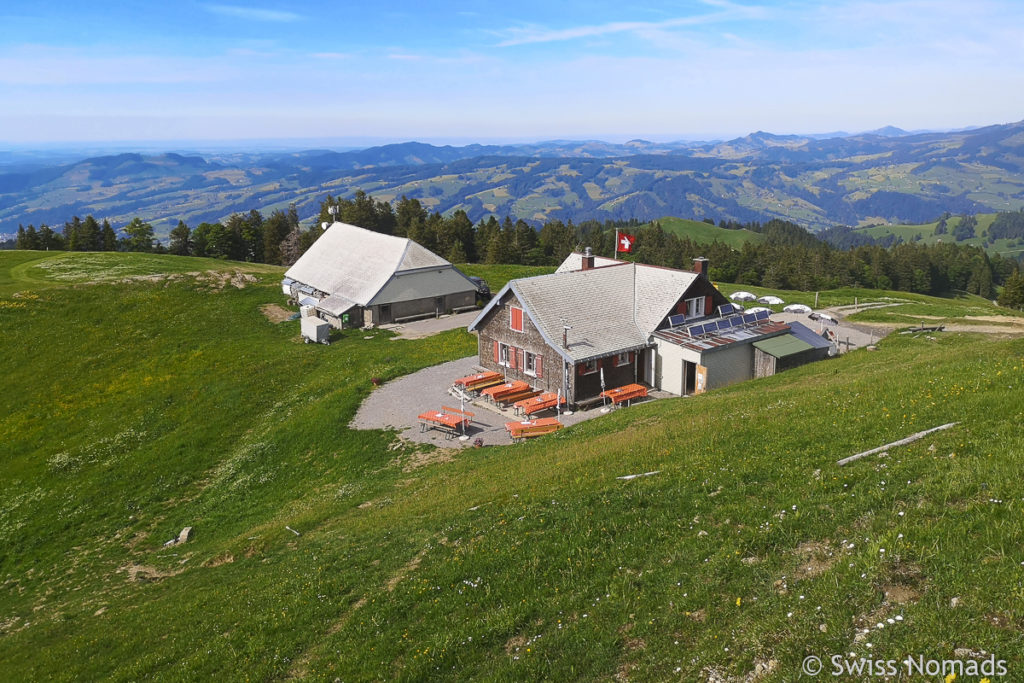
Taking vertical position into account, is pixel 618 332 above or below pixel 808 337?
above

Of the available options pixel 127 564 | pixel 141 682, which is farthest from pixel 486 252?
pixel 141 682

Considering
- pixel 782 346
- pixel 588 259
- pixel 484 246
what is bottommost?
pixel 782 346

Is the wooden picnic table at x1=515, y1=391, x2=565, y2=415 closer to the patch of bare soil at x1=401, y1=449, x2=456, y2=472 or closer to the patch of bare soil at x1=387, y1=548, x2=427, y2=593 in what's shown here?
the patch of bare soil at x1=401, y1=449, x2=456, y2=472

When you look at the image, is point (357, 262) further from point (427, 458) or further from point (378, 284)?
point (427, 458)

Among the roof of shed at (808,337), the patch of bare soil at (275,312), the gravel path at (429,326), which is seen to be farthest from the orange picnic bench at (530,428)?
the patch of bare soil at (275,312)

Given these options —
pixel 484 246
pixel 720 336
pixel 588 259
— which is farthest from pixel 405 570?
pixel 484 246

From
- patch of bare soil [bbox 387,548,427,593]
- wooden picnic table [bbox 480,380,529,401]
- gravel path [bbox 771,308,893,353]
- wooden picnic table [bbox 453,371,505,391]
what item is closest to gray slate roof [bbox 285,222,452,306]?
wooden picnic table [bbox 453,371,505,391]

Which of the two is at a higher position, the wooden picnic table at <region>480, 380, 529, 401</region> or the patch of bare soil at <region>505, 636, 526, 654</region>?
the patch of bare soil at <region>505, 636, 526, 654</region>

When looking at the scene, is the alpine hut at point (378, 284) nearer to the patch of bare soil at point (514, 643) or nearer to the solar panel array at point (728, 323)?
the solar panel array at point (728, 323)
